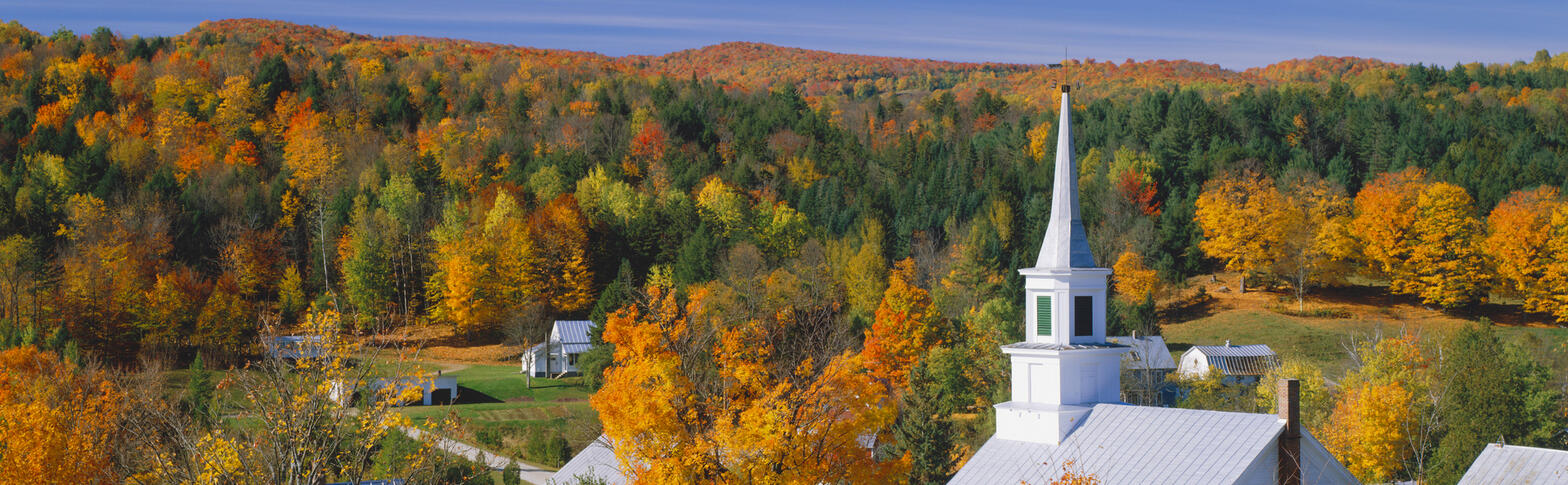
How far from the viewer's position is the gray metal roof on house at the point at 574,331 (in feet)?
224

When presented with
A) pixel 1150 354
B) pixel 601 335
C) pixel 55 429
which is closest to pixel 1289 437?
pixel 55 429

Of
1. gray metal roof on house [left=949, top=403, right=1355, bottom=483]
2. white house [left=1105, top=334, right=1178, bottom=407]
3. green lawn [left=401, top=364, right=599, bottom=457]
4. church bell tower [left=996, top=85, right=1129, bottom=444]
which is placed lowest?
green lawn [left=401, top=364, right=599, bottom=457]

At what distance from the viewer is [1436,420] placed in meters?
39.5

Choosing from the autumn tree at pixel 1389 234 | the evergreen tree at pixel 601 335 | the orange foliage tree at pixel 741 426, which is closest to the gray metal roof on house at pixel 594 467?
the orange foliage tree at pixel 741 426

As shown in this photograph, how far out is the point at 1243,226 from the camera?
80500 millimetres

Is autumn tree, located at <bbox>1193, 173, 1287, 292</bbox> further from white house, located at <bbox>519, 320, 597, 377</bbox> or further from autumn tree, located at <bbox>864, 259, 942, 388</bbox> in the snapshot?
white house, located at <bbox>519, 320, 597, 377</bbox>

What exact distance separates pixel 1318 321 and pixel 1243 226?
9.76m

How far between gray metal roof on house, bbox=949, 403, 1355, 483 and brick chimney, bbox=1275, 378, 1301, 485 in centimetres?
18

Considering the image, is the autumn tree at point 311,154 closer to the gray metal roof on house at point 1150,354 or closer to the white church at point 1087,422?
the gray metal roof on house at point 1150,354

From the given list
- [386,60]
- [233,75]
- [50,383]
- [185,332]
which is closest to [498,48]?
[386,60]

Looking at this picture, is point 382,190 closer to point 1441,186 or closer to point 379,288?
point 379,288

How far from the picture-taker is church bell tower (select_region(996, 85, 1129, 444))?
2852 centimetres

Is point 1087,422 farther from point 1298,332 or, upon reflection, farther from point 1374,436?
point 1298,332

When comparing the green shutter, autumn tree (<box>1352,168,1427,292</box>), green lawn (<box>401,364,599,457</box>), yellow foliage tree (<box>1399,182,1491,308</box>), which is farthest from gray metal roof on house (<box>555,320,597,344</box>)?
yellow foliage tree (<box>1399,182,1491,308</box>)
